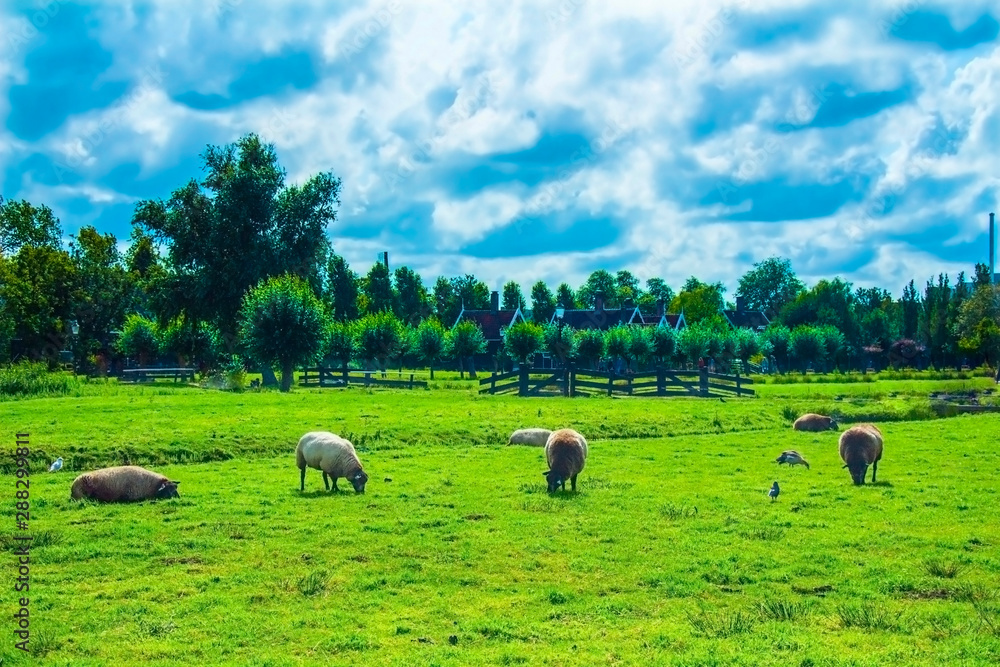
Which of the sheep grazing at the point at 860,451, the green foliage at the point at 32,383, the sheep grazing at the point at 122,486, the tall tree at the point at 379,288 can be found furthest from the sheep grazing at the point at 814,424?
the tall tree at the point at 379,288

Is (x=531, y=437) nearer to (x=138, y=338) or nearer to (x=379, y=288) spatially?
(x=138, y=338)

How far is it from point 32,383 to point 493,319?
83.7 metres

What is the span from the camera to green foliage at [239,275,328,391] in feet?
173

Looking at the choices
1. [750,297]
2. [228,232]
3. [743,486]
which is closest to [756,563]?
[743,486]

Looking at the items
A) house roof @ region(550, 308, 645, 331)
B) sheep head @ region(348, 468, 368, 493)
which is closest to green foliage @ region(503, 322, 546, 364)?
house roof @ region(550, 308, 645, 331)

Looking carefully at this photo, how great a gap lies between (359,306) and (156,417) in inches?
4102

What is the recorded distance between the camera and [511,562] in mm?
12297

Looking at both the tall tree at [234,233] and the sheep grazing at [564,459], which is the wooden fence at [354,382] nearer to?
the tall tree at [234,233]

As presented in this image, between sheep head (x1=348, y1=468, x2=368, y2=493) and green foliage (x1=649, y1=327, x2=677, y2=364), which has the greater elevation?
green foliage (x1=649, y1=327, x2=677, y2=364)

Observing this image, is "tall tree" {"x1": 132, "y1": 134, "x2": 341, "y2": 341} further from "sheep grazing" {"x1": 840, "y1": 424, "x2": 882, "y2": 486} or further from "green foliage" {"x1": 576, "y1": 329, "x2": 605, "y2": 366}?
"sheep grazing" {"x1": 840, "y1": 424, "x2": 882, "y2": 486}

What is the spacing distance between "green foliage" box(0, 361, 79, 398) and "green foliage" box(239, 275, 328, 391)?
11995 mm

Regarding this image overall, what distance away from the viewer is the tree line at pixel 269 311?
62000mm

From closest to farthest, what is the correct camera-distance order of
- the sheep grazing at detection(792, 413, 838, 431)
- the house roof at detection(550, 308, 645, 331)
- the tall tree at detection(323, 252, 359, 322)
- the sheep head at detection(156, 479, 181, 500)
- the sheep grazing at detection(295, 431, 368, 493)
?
the sheep head at detection(156, 479, 181, 500)
the sheep grazing at detection(295, 431, 368, 493)
the sheep grazing at detection(792, 413, 838, 431)
the house roof at detection(550, 308, 645, 331)
the tall tree at detection(323, 252, 359, 322)

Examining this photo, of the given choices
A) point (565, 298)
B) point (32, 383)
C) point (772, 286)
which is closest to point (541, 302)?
point (565, 298)
